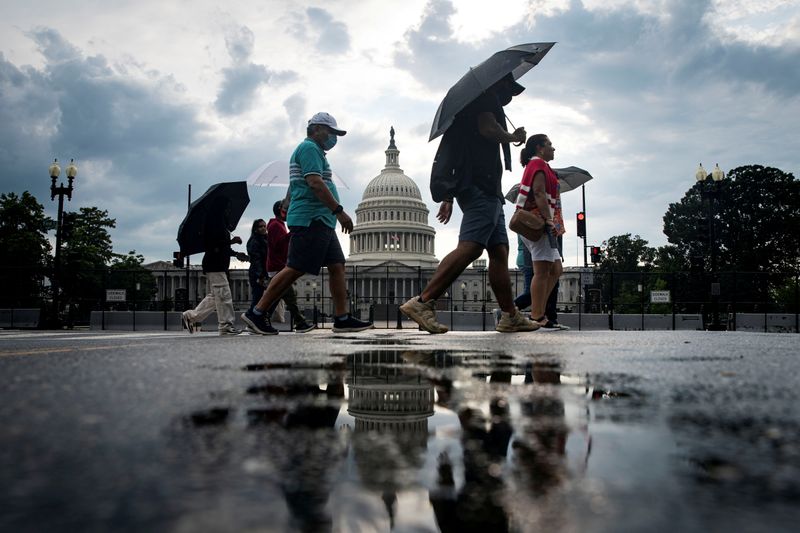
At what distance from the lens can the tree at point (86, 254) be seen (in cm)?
4450

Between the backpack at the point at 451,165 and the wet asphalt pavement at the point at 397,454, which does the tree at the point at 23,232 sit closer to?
the backpack at the point at 451,165

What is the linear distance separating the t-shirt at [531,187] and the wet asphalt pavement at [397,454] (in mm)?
5005

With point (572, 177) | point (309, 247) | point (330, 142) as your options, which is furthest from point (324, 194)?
point (572, 177)

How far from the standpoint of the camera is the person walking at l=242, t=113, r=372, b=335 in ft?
21.1

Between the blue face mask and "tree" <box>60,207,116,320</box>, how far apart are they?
35.2 meters

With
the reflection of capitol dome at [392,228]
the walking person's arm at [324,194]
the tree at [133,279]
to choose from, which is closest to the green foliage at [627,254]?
the reflection of capitol dome at [392,228]

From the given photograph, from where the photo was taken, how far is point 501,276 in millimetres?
6332

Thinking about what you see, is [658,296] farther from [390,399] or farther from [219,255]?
[390,399]

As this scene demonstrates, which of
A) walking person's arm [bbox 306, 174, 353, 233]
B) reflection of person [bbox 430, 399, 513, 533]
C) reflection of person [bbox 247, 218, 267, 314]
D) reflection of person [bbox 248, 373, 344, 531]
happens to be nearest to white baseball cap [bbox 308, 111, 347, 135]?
walking person's arm [bbox 306, 174, 353, 233]

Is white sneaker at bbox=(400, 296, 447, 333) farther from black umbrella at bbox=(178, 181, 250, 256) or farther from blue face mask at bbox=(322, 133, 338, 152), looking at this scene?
black umbrella at bbox=(178, 181, 250, 256)

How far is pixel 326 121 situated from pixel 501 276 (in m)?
2.35

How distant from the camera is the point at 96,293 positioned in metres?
44.4

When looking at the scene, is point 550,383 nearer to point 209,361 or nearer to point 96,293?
point 209,361

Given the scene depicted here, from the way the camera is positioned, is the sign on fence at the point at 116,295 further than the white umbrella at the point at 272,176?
Yes
